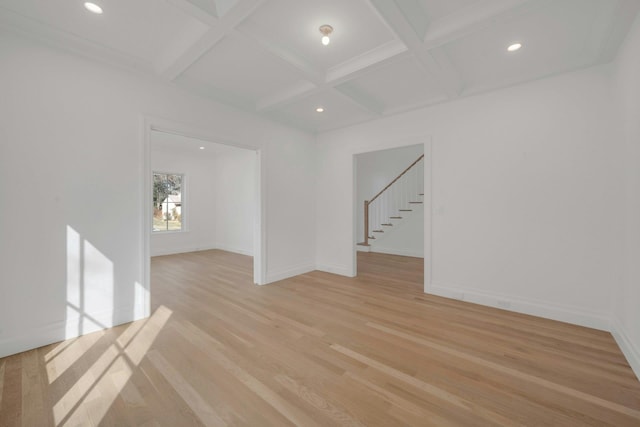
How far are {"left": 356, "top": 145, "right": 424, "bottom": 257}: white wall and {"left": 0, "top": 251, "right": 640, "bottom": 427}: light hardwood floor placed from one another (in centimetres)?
375

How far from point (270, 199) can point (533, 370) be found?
12.3 ft

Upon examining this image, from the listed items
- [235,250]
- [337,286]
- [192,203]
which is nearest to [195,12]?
[337,286]

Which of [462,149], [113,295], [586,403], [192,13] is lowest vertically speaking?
[586,403]

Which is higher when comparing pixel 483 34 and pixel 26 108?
pixel 483 34

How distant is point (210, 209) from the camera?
7.79m

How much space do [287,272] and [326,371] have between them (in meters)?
2.69

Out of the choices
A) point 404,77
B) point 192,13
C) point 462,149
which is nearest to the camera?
point 192,13

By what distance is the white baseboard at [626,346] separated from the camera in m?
1.96

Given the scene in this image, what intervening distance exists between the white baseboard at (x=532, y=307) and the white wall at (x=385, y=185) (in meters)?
3.18

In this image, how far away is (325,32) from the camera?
2.28 metres

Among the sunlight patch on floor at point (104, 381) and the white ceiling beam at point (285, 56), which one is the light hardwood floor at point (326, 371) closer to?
the sunlight patch on floor at point (104, 381)

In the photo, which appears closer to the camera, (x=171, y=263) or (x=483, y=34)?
(x=483, y=34)

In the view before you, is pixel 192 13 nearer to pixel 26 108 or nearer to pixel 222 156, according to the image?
pixel 26 108

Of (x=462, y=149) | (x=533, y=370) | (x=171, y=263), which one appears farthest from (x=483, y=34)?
(x=171, y=263)
